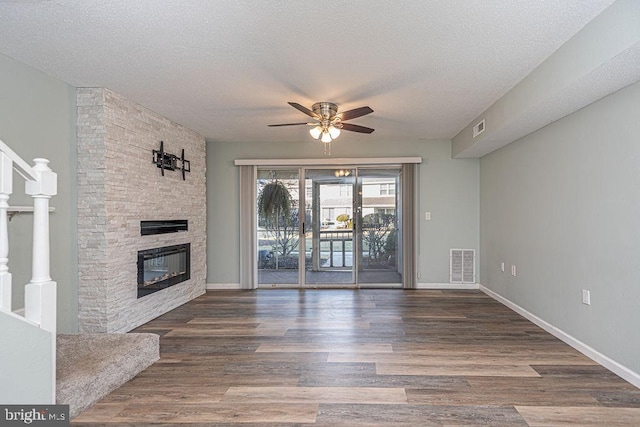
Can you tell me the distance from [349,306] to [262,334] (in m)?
1.51

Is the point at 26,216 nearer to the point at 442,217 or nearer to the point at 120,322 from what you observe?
the point at 120,322

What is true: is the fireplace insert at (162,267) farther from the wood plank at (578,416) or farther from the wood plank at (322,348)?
the wood plank at (578,416)

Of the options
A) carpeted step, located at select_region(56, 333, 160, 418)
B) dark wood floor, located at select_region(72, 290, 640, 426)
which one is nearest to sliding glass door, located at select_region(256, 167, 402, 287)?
dark wood floor, located at select_region(72, 290, 640, 426)

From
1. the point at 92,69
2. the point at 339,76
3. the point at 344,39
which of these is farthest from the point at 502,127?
the point at 92,69

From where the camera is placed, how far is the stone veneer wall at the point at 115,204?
12.5 feet

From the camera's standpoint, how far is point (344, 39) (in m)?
2.73

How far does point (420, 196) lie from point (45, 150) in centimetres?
497

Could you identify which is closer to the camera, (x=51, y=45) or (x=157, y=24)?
(x=157, y=24)

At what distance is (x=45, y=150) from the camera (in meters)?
3.44

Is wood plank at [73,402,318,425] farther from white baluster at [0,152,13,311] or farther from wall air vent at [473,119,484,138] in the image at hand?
wall air vent at [473,119,484,138]

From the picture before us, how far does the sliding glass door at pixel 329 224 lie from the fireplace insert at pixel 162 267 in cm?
A: 134

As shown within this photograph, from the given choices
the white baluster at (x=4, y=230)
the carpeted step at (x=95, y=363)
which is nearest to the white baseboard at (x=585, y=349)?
the carpeted step at (x=95, y=363)

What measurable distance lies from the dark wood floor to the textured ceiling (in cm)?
241

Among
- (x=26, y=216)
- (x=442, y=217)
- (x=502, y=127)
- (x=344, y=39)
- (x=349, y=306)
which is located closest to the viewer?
(x=344, y=39)
